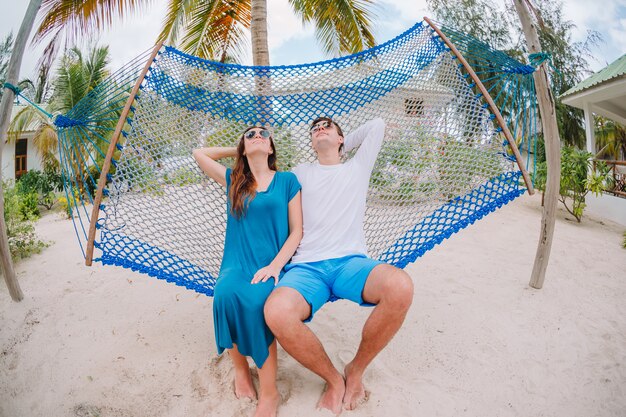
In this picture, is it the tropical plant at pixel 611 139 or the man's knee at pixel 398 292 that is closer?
the man's knee at pixel 398 292

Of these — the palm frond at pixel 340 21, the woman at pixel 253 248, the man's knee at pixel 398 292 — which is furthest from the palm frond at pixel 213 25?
the man's knee at pixel 398 292

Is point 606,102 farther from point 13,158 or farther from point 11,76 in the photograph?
point 13,158

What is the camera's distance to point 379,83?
2.24 meters

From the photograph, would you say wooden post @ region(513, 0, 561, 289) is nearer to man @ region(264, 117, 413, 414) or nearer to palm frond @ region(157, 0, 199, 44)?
man @ region(264, 117, 413, 414)

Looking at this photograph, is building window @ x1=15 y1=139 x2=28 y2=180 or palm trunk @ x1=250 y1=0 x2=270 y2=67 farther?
building window @ x1=15 y1=139 x2=28 y2=180

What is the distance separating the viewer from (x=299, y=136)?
85.9 inches

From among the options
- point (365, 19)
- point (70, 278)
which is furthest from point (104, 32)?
point (365, 19)

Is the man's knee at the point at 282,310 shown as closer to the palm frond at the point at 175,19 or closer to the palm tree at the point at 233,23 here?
the palm tree at the point at 233,23

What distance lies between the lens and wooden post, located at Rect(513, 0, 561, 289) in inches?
90.0

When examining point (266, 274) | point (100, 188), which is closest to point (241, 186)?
point (266, 274)

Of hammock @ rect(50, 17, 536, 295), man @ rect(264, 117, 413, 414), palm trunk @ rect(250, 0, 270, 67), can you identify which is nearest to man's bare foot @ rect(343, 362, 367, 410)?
man @ rect(264, 117, 413, 414)

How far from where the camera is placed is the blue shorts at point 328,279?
1360mm

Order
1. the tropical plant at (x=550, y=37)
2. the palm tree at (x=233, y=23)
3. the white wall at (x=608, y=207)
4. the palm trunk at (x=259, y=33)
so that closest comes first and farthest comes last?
the palm trunk at (x=259, y=33), the palm tree at (x=233, y=23), the white wall at (x=608, y=207), the tropical plant at (x=550, y=37)

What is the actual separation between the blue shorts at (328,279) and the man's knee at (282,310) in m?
0.05
